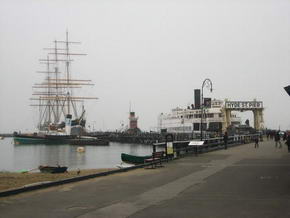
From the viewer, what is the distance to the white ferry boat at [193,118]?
113387 millimetres

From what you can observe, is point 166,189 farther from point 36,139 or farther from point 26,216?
point 36,139

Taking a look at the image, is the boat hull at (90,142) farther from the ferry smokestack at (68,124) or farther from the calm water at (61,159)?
the calm water at (61,159)

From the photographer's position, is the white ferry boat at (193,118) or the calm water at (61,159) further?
the white ferry boat at (193,118)

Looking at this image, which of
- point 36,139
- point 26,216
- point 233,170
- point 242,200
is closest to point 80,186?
point 26,216

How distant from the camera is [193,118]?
12169 cm

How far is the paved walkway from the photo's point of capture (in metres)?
9.20

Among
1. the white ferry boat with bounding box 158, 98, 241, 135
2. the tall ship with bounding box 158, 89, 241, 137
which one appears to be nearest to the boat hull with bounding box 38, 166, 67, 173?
the tall ship with bounding box 158, 89, 241, 137

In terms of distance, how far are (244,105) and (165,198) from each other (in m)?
93.5

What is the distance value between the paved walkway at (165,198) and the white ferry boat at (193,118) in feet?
295

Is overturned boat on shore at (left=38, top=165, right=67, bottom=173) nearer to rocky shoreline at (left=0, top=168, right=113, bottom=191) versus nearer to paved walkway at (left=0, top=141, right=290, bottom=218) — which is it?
rocky shoreline at (left=0, top=168, right=113, bottom=191)

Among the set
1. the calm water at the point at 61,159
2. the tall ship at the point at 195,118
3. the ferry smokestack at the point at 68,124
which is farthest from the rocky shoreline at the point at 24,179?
the ferry smokestack at the point at 68,124

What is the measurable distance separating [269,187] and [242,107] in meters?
87.5

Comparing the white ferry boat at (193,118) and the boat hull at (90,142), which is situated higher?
the white ferry boat at (193,118)

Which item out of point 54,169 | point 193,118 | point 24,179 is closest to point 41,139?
point 193,118
